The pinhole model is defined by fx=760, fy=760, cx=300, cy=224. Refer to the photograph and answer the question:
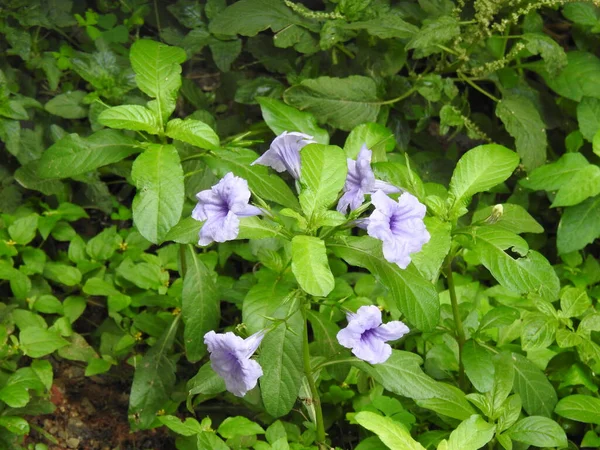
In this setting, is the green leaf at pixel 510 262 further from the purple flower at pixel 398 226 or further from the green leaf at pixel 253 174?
the green leaf at pixel 253 174

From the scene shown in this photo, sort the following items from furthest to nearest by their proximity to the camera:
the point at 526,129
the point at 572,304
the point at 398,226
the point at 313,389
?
the point at 526,129
the point at 572,304
the point at 313,389
the point at 398,226

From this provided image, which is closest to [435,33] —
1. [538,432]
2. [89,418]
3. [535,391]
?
[535,391]

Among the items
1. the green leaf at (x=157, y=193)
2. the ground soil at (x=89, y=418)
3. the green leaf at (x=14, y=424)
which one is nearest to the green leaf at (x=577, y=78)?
the green leaf at (x=157, y=193)

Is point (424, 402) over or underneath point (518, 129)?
underneath

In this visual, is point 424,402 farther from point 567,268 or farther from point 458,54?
point 458,54

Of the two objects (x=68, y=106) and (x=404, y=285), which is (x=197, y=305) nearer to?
(x=404, y=285)

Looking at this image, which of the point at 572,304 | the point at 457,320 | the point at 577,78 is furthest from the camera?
the point at 577,78

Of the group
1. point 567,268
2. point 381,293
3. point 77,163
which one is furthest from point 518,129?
point 77,163
